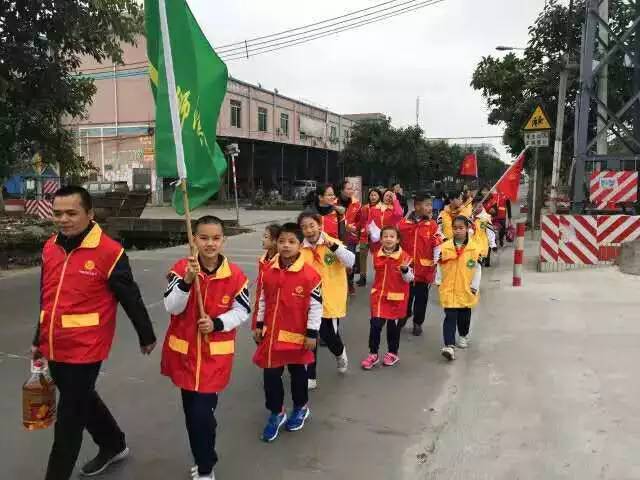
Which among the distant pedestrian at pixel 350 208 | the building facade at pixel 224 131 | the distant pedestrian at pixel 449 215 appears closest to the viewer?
the distant pedestrian at pixel 449 215

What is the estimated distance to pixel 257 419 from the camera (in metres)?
4.05

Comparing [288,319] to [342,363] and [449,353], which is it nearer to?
[342,363]

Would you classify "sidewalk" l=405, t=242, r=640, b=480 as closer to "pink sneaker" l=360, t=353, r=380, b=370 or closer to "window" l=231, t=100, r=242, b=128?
"pink sneaker" l=360, t=353, r=380, b=370

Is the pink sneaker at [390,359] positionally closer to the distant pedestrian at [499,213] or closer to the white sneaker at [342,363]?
the white sneaker at [342,363]

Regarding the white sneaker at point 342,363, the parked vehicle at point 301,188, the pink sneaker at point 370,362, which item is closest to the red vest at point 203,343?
the white sneaker at point 342,363

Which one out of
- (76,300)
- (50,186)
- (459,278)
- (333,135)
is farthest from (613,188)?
(333,135)

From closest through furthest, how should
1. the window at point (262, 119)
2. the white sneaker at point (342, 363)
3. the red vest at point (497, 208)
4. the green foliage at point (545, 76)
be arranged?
the white sneaker at point (342, 363)
the red vest at point (497, 208)
the green foliage at point (545, 76)
the window at point (262, 119)

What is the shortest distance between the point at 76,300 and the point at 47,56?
24.7 feet

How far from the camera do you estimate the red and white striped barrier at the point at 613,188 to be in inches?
395

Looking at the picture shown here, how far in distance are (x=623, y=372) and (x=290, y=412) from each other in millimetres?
2834

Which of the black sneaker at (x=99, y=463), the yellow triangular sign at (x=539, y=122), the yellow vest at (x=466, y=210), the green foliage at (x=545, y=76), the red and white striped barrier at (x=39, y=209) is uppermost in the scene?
the green foliage at (x=545, y=76)

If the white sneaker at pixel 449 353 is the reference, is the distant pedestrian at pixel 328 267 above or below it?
above

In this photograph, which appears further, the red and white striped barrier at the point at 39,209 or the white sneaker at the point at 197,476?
the red and white striped barrier at the point at 39,209

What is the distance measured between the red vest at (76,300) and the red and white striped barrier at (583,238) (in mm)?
8208
